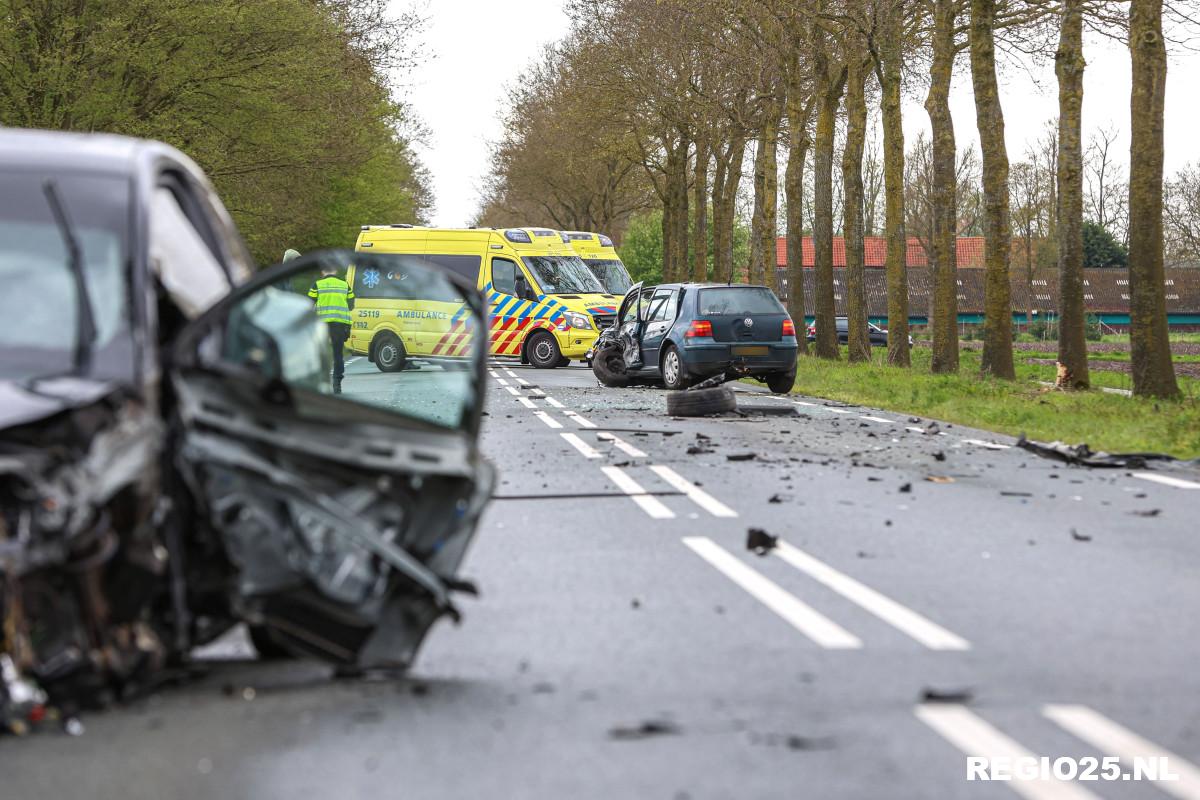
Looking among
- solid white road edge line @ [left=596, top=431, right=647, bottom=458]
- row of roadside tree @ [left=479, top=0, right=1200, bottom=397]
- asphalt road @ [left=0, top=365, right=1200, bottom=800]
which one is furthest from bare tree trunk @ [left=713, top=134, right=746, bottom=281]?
asphalt road @ [left=0, top=365, right=1200, bottom=800]

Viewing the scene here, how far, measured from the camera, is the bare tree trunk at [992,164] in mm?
23953

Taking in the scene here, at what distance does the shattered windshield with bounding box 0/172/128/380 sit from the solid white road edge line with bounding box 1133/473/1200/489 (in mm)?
8836

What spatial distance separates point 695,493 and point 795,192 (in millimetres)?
25947

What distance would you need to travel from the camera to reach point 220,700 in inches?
201

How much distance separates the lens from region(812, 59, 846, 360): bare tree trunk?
3412cm

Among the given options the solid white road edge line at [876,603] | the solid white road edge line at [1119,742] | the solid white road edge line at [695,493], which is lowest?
the solid white road edge line at [695,493]

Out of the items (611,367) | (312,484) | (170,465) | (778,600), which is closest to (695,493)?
(778,600)

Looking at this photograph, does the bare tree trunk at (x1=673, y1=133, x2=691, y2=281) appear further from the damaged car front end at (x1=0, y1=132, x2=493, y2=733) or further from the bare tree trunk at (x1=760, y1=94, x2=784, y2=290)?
the damaged car front end at (x1=0, y1=132, x2=493, y2=733)

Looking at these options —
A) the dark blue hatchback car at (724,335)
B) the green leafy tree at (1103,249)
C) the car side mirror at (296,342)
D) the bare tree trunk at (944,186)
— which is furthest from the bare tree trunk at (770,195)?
the green leafy tree at (1103,249)

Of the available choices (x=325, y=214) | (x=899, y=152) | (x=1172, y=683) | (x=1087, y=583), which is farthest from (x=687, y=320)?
(x=325, y=214)

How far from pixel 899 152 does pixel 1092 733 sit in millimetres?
25748

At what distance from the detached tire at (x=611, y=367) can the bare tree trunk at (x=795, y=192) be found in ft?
28.4

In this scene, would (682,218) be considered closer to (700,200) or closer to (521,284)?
(700,200)

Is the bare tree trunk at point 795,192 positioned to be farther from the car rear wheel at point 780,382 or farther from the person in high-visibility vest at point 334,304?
the person in high-visibility vest at point 334,304
